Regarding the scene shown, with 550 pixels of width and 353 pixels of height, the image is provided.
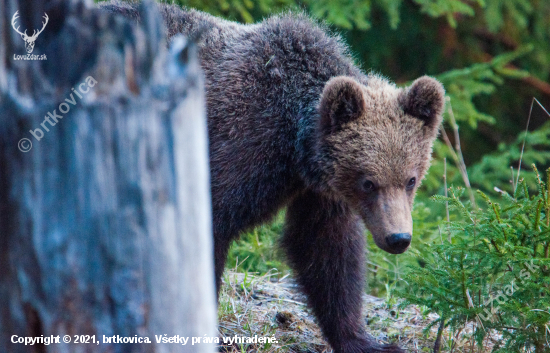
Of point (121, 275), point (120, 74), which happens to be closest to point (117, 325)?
point (121, 275)

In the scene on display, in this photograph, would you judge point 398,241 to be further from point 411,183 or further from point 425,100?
point 425,100

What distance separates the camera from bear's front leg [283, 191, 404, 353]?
14.5 ft

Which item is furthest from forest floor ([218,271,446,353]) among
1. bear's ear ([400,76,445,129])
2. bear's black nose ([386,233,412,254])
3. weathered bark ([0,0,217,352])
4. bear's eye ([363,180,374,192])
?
weathered bark ([0,0,217,352])

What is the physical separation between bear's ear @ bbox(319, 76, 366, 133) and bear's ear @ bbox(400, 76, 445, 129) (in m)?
0.35

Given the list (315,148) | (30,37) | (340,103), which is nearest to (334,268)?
(315,148)

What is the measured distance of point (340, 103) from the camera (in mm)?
4012

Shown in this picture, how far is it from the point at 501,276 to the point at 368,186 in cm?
102

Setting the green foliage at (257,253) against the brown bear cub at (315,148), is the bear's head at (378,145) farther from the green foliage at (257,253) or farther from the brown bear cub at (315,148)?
the green foliage at (257,253)

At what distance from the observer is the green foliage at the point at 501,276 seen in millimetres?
3346

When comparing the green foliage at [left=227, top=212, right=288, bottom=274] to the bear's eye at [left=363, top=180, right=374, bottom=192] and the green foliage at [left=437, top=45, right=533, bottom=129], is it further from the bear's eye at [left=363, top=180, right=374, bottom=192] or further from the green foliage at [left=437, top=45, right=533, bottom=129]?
the green foliage at [left=437, top=45, right=533, bottom=129]

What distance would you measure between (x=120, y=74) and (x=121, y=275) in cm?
61

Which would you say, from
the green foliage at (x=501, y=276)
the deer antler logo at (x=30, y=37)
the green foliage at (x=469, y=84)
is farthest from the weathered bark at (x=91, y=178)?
the green foliage at (x=469, y=84)

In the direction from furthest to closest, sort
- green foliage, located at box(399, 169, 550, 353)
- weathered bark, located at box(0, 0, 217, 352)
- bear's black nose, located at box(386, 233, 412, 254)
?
bear's black nose, located at box(386, 233, 412, 254) → green foliage, located at box(399, 169, 550, 353) → weathered bark, located at box(0, 0, 217, 352)

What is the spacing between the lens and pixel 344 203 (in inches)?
172
